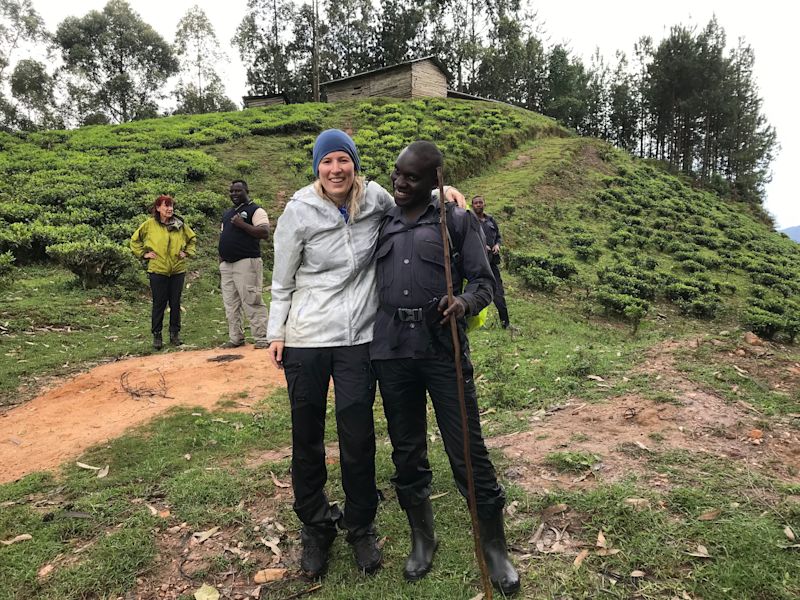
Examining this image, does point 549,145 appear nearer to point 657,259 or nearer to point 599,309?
point 657,259

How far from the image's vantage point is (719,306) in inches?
477

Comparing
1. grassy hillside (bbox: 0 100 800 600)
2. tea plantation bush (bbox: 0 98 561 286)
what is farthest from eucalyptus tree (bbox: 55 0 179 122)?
grassy hillside (bbox: 0 100 800 600)

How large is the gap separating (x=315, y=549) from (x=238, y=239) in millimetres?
4753

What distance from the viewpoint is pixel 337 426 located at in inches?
99.0

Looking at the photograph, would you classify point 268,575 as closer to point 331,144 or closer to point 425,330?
point 425,330

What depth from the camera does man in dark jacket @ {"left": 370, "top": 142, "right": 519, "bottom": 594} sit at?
2.34 m

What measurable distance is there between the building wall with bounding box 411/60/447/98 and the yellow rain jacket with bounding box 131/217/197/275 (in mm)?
25849

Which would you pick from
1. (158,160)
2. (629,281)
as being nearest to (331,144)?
(629,281)

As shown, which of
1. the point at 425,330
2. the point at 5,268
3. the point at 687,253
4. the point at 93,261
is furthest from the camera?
the point at 687,253

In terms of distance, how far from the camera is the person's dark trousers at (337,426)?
2.48m

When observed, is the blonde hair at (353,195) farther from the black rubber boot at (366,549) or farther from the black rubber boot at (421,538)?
the black rubber boot at (366,549)

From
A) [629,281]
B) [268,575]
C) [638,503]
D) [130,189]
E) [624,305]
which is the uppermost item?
[130,189]

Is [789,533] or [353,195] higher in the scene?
[353,195]

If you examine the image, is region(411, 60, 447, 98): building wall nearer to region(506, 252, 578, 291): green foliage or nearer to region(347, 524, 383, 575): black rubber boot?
region(506, 252, 578, 291): green foliage
